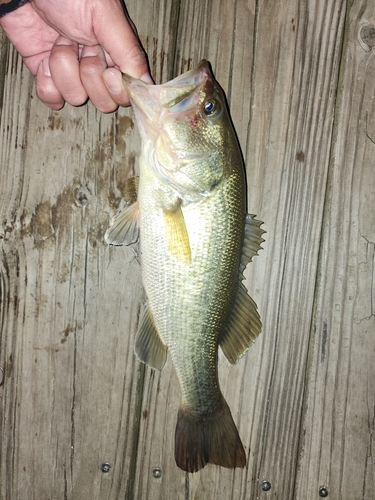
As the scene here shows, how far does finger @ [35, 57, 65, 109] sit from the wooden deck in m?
0.11

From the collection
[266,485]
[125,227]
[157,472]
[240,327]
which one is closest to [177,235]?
[125,227]

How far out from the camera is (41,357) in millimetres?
1735

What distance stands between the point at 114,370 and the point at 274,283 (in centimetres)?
73

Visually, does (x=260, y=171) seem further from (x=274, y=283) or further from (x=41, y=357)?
(x=41, y=357)

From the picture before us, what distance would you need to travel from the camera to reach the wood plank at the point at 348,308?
177 centimetres

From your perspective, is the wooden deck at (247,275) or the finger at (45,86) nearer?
the finger at (45,86)

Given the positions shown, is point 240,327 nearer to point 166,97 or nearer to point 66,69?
point 166,97

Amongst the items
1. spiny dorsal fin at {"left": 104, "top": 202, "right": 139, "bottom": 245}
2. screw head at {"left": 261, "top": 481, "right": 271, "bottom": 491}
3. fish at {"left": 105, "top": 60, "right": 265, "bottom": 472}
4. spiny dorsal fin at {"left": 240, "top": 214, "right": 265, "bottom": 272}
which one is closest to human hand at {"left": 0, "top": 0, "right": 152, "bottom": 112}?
fish at {"left": 105, "top": 60, "right": 265, "bottom": 472}

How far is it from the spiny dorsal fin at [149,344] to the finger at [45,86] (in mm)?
841

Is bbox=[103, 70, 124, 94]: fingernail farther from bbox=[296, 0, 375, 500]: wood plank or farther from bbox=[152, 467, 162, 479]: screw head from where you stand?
bbox=[152, 467, 162, 479]: screw head

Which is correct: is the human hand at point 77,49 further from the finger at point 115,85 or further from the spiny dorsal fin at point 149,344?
the spiny dorsal fin at point 149,344

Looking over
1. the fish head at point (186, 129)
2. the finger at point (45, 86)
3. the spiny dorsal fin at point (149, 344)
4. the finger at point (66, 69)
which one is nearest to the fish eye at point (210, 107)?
the fish head at point (186, 129)

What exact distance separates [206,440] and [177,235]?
788mm

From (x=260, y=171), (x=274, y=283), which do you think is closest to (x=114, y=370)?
(x=274, y=283)
